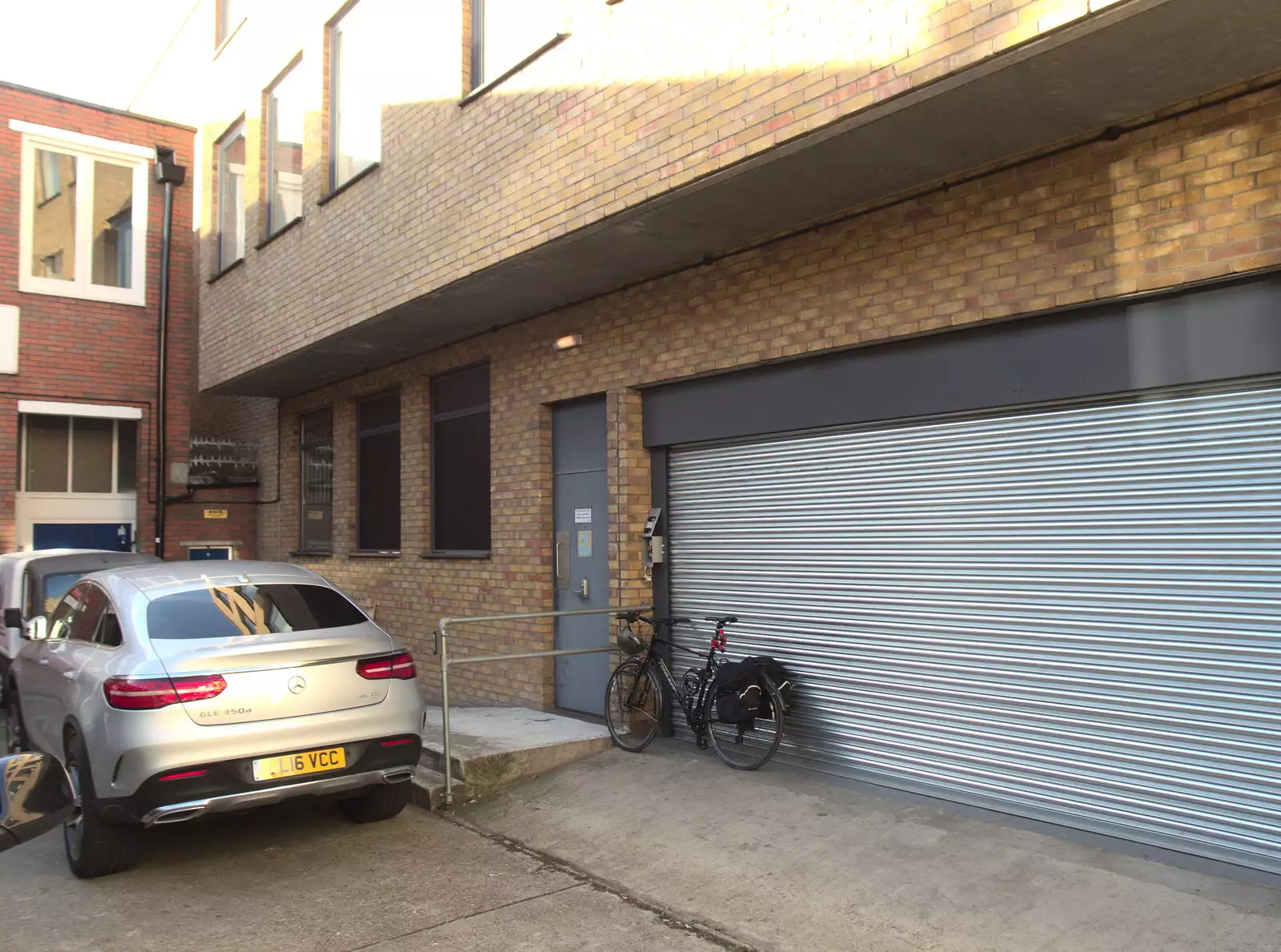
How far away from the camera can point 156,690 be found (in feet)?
16.5

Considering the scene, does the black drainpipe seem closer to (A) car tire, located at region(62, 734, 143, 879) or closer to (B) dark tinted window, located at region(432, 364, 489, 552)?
(B) dark tinted window, located at region(432, 364, 489, 552)

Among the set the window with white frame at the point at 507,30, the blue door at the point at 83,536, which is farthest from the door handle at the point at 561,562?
the blue door at the point at 83,536

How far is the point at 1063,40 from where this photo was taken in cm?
441

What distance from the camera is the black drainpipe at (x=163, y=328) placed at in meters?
14.0

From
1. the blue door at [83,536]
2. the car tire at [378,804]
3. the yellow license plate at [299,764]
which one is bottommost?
the car tire at [378,804]

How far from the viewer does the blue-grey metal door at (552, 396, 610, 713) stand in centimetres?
876

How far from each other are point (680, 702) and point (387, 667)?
8.50 ft

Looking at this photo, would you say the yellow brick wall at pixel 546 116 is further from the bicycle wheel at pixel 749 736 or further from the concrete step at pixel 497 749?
the concrete step at pixel 497 749

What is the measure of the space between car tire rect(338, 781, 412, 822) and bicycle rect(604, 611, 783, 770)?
197cm

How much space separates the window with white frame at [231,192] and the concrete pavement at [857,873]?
1001 centimetres

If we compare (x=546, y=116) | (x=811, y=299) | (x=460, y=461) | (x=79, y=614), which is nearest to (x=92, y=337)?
(x=460, y=461)

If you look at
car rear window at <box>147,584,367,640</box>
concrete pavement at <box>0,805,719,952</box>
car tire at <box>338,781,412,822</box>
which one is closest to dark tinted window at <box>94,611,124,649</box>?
car rear window at <box>147,584,367,640</box>

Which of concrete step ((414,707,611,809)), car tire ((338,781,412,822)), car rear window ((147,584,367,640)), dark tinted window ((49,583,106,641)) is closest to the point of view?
car rear window ((147,584,367,640))

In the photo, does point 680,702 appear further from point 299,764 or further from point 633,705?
point 299,764
